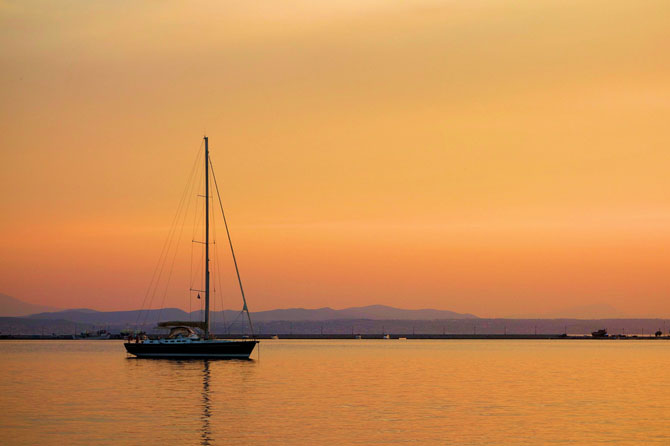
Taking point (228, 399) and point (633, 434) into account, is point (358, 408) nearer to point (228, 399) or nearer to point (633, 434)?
point (228, 399)

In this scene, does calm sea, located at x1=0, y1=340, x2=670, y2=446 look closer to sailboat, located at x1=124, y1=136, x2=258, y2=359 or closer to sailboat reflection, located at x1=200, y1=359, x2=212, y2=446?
sailboat reflection, located at x1=200, y1=359, x2=212, y2=446

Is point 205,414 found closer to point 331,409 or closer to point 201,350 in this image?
point 331,409

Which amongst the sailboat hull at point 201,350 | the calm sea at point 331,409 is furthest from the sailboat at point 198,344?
the calm sea at point 331,409

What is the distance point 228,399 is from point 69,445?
70.6 ft

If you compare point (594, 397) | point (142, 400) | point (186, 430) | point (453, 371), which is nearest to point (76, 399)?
point (142, 400)

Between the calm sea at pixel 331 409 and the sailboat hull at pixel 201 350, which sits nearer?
the calm sea at pixel 331 409

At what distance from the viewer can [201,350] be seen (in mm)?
104062

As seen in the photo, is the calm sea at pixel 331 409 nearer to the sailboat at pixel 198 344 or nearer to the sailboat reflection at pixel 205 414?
the sailboat reflection at pixel 205 414

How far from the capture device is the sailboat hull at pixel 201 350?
341 ft

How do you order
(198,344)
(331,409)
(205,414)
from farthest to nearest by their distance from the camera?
(198,344) → (331,409) → (205,414)

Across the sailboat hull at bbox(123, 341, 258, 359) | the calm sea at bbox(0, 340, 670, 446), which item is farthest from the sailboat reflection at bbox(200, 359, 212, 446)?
the sailboat hull at bbox(123, 341, 258, 359)

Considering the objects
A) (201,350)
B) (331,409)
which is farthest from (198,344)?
(331,409)

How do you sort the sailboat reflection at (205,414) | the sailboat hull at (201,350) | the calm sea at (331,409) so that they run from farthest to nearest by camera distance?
the sailboat hull at (201,350) → the calm sea at (331,409) → the sailboat reflection at (205,414)

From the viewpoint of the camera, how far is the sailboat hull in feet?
341
